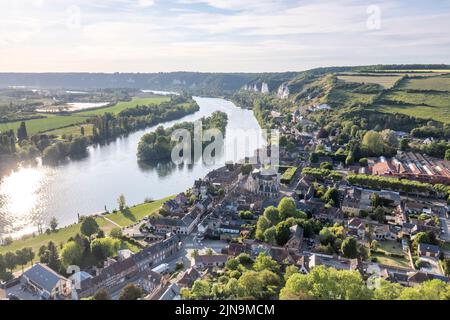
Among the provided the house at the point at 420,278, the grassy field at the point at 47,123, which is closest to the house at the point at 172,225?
the house at the point at 420,278

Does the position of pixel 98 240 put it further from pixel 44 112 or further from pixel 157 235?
pixel 44 112

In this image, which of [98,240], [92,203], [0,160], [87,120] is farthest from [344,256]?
[87,120]

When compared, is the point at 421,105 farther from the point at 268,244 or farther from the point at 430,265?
the point at 268,244

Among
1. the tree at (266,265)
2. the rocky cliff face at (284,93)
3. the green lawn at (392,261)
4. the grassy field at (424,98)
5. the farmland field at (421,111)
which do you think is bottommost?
the green lawn at (392,261)

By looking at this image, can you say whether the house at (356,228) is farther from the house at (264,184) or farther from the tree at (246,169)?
the tree at (246,169)

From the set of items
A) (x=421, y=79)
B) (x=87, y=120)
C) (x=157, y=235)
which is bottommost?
(x=157, y=235)

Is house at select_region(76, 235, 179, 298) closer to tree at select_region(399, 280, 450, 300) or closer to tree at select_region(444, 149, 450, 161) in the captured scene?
tree at select_region(399, 280, 450, 300)
